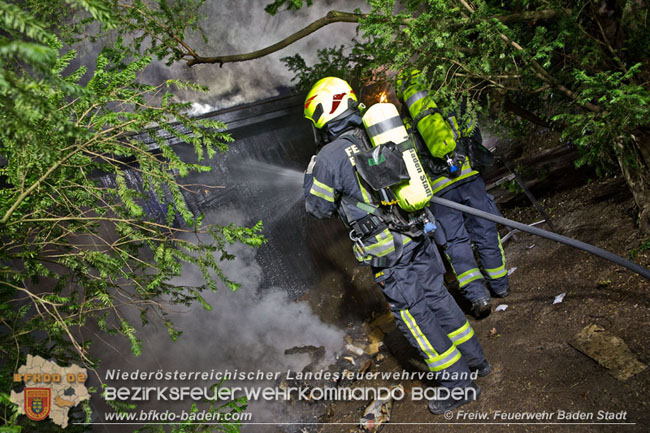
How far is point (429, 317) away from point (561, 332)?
1.00 m

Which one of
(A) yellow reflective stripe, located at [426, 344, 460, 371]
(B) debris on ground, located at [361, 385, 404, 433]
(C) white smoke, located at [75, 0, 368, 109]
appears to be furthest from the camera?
(C) white smoke, located at [75, 0, 368, 109]

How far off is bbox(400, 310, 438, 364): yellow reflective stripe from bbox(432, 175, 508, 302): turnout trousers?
3.59 ft

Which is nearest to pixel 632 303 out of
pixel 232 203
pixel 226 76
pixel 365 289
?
pixel 365 289

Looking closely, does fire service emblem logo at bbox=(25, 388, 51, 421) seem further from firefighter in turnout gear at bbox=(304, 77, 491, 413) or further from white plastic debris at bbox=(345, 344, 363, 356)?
white plastic debris at bbox=(345, 344, 363, 356)

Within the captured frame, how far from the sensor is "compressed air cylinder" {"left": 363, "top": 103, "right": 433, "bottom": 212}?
297 centimetres

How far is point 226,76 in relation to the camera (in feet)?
25.3

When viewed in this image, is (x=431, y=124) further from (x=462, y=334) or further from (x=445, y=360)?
(x=445, y=360)

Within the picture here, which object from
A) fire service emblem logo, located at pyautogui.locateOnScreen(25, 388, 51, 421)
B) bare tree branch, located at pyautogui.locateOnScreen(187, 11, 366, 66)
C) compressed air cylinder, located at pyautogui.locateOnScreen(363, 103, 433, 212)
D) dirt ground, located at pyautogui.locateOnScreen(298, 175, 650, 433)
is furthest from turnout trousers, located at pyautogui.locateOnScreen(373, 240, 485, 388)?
fire service emblem logo, located at pyautogui.locateOnScreen(25, 388, 51, 421)

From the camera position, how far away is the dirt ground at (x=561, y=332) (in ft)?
8.45

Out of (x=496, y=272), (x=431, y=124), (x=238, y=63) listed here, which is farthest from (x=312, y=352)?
(x=238, y=63)

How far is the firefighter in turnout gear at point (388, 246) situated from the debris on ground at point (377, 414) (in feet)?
2.03

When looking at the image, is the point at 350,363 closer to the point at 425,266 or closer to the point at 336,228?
the point at 425,266

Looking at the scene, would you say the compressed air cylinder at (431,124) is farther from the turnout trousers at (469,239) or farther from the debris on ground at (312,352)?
the debris on ground at (312,352)

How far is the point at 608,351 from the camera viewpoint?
270cm
